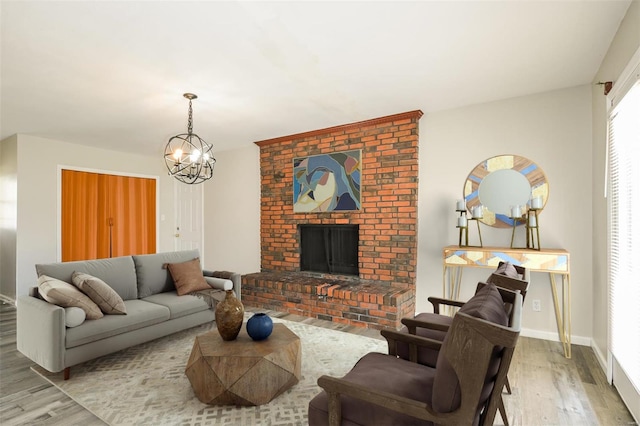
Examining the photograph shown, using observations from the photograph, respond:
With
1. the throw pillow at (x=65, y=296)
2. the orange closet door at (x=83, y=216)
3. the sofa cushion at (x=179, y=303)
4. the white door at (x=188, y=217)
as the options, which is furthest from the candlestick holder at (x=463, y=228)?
the orange closet door at (x=83, y=216)

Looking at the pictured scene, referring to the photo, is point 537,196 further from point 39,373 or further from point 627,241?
point 39,373

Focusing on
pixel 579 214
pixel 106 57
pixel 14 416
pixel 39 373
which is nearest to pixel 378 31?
pixel 106 57

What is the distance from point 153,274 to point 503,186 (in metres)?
3.96

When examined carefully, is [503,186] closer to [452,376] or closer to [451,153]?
[451,153]

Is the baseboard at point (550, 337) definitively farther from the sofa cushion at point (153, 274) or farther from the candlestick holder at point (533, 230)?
the sofa cushion at point (153, 274)

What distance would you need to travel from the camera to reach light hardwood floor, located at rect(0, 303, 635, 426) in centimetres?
206

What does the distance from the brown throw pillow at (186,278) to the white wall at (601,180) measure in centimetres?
378

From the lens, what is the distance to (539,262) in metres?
3.08

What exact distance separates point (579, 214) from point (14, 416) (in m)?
4.78

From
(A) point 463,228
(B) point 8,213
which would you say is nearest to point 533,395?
(A) point 463,228

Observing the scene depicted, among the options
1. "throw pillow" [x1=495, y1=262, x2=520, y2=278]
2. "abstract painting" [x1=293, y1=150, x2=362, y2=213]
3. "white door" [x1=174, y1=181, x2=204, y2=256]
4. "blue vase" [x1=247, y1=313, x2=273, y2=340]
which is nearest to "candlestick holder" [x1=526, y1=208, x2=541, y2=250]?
"throw pillow" [x1=495, y1=262, x2=520, y2=278]

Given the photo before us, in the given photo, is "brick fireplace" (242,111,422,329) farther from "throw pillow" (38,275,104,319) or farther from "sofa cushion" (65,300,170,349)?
"throw pillow" (38,275,104,319)

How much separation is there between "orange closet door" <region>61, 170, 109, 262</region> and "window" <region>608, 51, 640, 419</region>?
6747 mm

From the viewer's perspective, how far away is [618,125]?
2.40 metres
